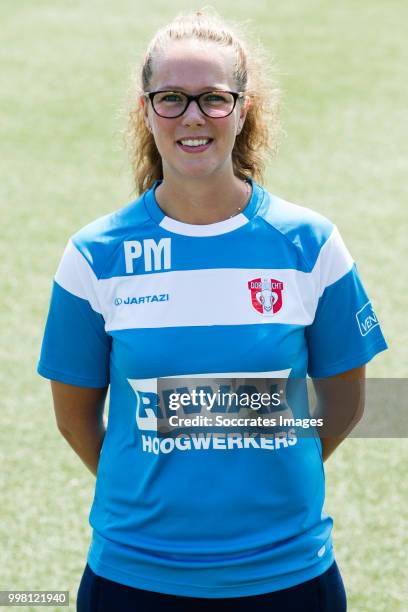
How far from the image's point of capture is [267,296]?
2.46 meters

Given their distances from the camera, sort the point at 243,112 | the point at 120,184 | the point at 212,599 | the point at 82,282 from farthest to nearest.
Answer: the point at 120,184 < the point at 243,112 < the point at 82,282 < the point at 212,599

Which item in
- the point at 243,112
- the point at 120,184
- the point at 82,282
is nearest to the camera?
the point at 82,282

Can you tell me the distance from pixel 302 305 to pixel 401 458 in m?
3.19

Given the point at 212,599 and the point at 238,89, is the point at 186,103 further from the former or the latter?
the point at 212,599

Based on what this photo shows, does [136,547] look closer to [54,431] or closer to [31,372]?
[54,431]

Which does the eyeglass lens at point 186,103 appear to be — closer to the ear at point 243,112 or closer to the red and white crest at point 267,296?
the ear at point 243,112

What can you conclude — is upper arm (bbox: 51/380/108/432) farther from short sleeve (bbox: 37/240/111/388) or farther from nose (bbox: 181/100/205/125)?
nose (bbox: 181/100/205/125)

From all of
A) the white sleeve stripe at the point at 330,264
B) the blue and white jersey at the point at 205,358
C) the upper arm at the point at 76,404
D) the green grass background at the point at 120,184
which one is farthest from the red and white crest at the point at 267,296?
the green grass background at the point at 120,184

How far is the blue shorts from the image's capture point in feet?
7.90

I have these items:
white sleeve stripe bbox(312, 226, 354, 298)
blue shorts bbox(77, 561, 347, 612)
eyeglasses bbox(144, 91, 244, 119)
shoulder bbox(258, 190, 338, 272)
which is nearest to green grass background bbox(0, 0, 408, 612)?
eyeglasses bbox(144, 91, 244, 119)

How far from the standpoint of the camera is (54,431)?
580cm

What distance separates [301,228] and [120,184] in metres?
7.47

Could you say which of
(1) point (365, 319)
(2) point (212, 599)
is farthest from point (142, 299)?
(2) point (212, 599)

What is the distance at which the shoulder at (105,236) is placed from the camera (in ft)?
8.32
